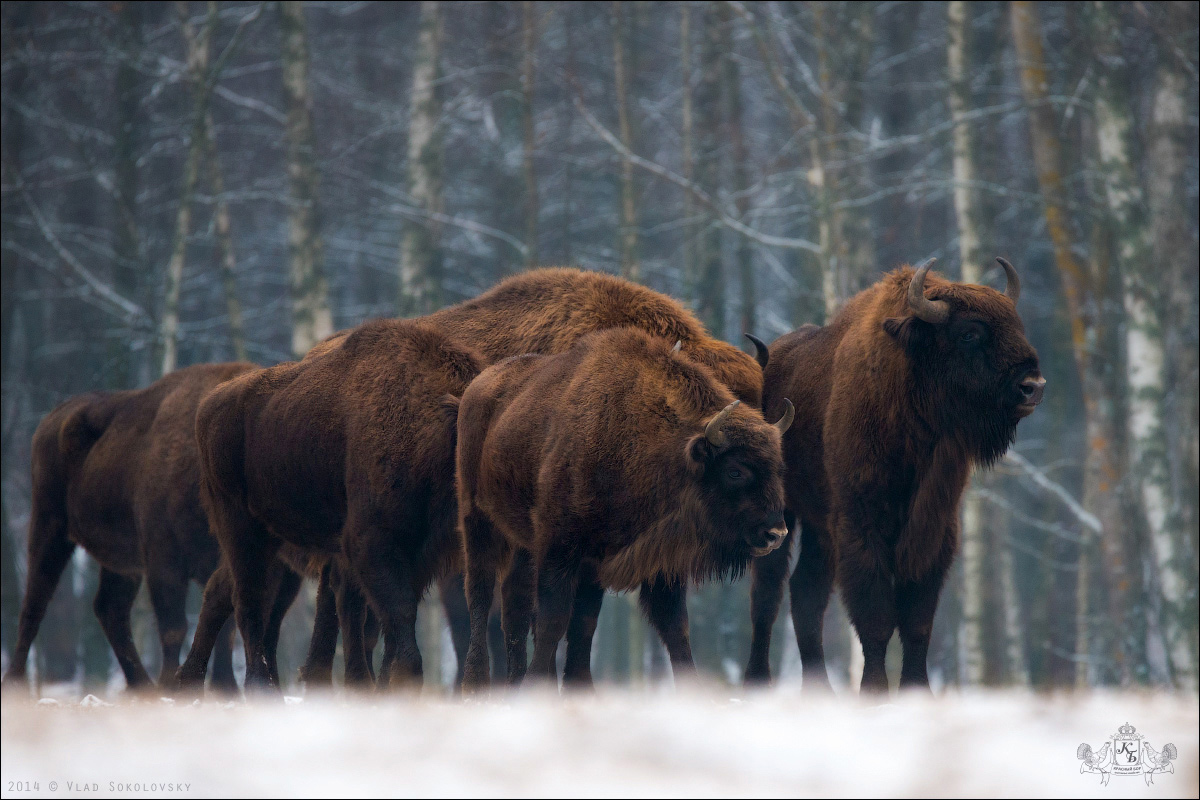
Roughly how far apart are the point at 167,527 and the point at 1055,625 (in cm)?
1971

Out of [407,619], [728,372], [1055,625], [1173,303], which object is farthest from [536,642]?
[1055,625]

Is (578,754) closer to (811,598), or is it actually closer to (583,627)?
(583,627)

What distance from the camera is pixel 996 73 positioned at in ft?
63.0

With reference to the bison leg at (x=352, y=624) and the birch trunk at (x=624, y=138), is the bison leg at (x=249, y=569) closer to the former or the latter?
the bison leg at (x=352, y=624)

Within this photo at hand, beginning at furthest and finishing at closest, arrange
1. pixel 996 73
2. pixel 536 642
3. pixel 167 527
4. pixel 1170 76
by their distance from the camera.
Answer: pixel 996 73
pixel 1170 76
pixel 167 527
pixel 536 642

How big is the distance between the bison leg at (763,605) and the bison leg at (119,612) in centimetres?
494

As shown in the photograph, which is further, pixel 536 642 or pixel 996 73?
pixel 996 73

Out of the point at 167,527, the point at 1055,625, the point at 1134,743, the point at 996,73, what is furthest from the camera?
the point at 1055,625

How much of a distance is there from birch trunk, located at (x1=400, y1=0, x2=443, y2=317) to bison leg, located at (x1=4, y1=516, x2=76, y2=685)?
598 cm

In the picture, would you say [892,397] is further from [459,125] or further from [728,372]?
[459,125]

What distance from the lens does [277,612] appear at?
9367 mm

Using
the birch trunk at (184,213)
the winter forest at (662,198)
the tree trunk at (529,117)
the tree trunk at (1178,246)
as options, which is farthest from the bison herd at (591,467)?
the tree trunk at (529,117)

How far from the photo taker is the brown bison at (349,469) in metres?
7.50

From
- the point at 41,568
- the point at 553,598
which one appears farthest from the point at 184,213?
the point at 553,598
